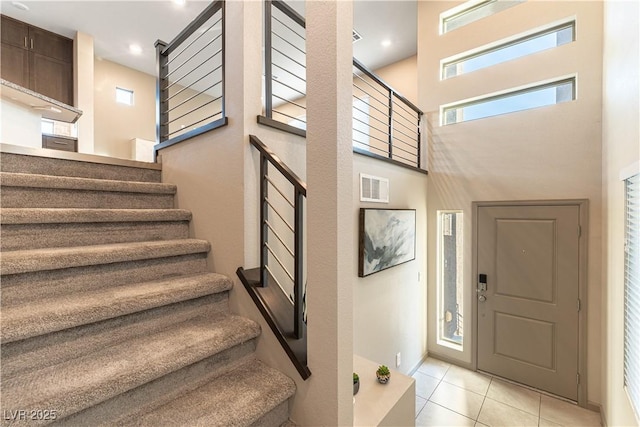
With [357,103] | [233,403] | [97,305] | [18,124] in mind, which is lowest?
[233,403]

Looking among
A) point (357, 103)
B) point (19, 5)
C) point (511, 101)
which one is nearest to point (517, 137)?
point (511, 101)

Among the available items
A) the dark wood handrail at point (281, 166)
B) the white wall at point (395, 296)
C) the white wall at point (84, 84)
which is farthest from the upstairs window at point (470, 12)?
the white wall at point (84, 84)

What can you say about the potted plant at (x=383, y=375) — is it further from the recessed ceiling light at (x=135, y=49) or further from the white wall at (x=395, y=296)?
the recessed ceiling light at (x=135, y=49)

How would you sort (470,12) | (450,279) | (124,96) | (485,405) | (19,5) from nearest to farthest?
Result: (485,405)
(470,12)
(450,279)
(19,5)
(124,96)

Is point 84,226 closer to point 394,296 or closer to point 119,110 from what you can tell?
point 394,296

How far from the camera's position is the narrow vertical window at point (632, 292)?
168 cm

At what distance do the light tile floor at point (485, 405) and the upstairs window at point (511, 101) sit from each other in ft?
10.5

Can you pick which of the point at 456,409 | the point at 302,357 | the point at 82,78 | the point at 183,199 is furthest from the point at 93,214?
the point at 82,78

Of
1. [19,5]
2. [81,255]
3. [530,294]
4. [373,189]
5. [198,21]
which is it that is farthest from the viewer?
[19,5]

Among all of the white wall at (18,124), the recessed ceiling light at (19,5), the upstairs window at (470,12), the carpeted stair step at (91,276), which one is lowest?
the carpeted stair step at (91,276)

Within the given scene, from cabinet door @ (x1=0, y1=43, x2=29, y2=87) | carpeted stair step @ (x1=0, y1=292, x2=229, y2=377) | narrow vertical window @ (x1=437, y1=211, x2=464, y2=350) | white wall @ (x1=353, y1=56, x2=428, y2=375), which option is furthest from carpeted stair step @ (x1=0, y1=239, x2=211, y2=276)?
cabinet door @ (x1=0, y1=43, x2=29, y2=87)

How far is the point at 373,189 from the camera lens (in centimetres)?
277

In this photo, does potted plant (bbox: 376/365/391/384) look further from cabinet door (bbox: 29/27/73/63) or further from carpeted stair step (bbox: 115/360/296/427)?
cabinet door (bbox: 29/27/73/63)

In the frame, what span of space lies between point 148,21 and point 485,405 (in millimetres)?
6795
